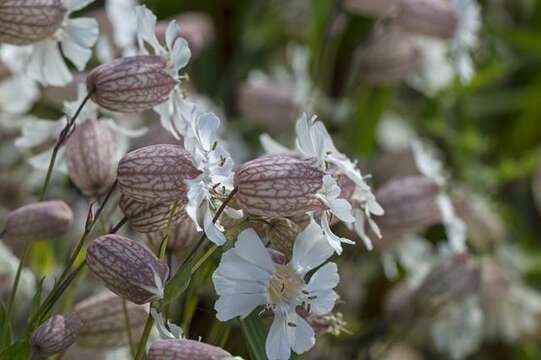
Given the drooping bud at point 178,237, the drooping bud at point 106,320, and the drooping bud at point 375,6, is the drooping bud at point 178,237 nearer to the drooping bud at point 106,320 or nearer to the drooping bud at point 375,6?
the drooping bud at point 106,320

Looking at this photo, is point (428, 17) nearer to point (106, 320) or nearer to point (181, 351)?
point (106, 320)

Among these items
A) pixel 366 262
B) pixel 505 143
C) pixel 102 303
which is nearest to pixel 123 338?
pixel 102 303

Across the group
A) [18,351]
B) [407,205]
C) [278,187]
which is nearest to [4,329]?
[18,351]

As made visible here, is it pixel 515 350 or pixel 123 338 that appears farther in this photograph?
pixel 515 350

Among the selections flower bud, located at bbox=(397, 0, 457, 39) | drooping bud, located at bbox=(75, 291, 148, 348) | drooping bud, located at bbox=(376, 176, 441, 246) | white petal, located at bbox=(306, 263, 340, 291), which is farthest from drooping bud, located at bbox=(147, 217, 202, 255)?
flower bud, located at bbox=(397, 0, 457, 39)

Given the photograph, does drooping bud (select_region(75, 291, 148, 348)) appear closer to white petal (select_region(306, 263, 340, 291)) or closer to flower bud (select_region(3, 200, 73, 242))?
flower bud (select_region(3, 200, 73, 242))

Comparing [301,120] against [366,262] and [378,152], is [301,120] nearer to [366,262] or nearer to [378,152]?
[366,262]
